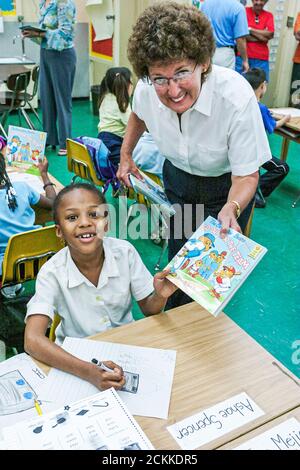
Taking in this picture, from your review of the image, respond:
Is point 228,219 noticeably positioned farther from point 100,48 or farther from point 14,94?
point 100,48

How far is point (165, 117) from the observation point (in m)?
1.73

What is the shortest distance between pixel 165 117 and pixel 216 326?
80 centimetres

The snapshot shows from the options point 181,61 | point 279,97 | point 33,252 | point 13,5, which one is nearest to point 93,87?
point 13,5

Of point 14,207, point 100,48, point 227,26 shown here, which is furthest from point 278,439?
point 100,48

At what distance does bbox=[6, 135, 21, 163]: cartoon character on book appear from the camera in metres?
2.67

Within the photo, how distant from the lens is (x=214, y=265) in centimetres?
131

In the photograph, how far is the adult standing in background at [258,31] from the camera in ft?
18.3

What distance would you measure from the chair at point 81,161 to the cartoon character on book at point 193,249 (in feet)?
6.66

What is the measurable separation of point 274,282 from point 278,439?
2.09 metres

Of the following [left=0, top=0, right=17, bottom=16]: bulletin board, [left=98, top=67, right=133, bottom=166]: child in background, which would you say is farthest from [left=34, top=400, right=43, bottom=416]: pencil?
[left=0, top=0, right=17, bottom=16]: bulletin board

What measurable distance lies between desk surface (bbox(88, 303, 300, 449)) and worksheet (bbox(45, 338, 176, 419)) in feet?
0.08

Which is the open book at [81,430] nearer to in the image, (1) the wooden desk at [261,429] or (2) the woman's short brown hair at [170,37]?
(1) the wooden desk at [261,429]
